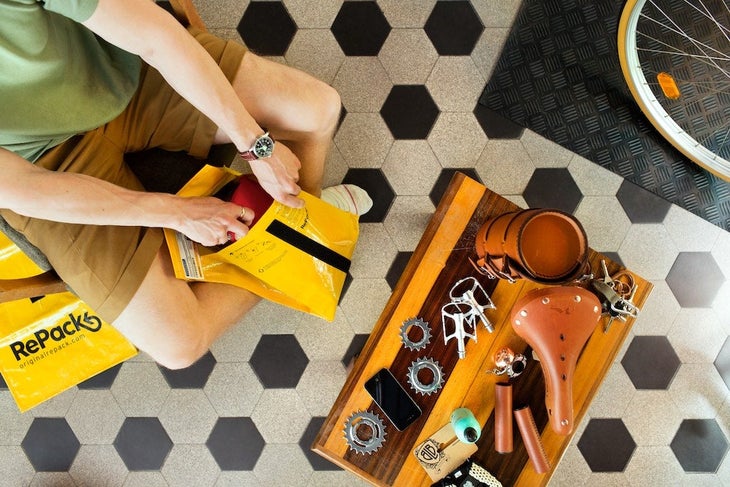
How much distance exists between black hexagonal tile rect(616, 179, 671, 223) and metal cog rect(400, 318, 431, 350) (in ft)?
3.63

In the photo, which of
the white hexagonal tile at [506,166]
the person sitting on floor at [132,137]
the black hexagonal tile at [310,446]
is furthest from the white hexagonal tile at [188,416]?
the white hexagonal tile at [506,166]

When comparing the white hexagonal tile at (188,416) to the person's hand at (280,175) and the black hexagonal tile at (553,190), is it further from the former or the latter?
the black hexagonal tile at (553,190)

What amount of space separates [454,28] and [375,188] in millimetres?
713

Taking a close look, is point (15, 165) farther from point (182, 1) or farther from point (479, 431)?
point (479, 431)

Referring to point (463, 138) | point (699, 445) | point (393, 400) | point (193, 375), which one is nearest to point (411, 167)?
point (463, 138)

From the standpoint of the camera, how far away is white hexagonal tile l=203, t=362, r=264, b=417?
2109mm

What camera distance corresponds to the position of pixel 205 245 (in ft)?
4.57

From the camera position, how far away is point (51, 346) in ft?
6.25

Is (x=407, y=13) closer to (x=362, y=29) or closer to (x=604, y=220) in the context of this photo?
(x=362, y=29)

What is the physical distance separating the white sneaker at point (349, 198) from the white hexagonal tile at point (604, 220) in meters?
0.84

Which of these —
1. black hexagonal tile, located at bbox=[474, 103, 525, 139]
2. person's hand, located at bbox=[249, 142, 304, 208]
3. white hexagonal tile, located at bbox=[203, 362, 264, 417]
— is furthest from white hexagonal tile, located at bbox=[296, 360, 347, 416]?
black hexagonal tile, located at bbox=[474, 103, 525, 139]

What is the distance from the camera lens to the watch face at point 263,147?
4.52 ft

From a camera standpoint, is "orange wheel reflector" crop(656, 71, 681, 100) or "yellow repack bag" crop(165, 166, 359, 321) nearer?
"yellow repack bag" crop(165, 166, 359, 321)

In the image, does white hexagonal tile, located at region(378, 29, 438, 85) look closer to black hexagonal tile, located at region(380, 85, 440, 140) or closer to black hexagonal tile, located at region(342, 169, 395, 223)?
black hexagonal tile, located at region(380, 85, 440, 140)
